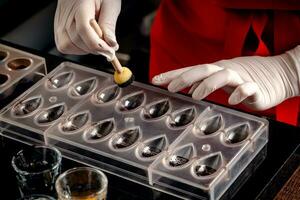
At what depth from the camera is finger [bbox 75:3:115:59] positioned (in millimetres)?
1236

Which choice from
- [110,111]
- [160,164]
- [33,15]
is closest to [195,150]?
[160,164]

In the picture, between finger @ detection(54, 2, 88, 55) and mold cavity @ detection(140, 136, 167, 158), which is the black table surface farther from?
finger @ detection(54, 2, 88, 55)

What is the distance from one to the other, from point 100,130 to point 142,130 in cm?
7

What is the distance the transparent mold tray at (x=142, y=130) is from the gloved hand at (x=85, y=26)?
2.7 inches

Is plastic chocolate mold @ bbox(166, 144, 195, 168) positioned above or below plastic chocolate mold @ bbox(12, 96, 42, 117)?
above

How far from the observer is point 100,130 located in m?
1.18

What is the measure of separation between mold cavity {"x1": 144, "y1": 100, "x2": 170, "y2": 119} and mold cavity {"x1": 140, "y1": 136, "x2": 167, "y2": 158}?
7 centimetres

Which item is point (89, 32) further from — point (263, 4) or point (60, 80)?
point (263, 4)

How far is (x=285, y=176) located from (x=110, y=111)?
302 mm

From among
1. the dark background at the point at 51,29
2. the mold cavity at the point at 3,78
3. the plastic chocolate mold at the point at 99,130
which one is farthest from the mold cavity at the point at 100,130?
the dark background at the point at 51,29

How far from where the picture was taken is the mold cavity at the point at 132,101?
48.4 inches

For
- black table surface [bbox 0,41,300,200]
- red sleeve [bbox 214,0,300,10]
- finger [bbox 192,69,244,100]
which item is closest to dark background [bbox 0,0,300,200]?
black table surface [bbox 0,41,300,200]

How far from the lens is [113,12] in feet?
4.59

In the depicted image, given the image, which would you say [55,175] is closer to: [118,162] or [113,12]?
[118,162]
